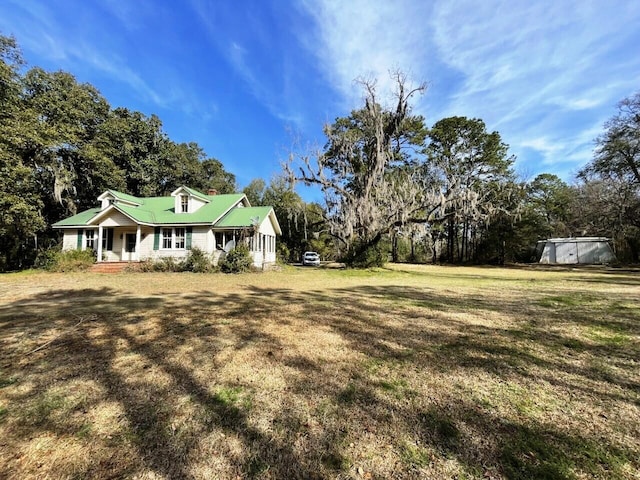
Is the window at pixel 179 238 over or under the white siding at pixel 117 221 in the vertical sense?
under

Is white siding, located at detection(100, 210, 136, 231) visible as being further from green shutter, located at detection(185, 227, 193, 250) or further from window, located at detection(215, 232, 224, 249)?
window, located at detection(215, 232, 224, 249)

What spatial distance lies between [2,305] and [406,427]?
9937 millimetres

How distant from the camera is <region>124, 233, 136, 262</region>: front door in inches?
733

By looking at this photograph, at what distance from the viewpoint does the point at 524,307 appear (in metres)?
6.82

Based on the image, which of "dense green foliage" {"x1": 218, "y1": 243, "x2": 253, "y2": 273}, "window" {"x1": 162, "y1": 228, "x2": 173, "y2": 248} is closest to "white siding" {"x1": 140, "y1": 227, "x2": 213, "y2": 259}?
"window" {"x1": 162, "y1": 228, "x2": 173, "y2": 248}

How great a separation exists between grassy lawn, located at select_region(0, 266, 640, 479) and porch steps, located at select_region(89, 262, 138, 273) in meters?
11.9

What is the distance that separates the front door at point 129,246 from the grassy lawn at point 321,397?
46.4ft

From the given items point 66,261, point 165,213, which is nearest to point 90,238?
point 66,261

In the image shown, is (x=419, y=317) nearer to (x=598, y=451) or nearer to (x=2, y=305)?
(x=598, y=451)

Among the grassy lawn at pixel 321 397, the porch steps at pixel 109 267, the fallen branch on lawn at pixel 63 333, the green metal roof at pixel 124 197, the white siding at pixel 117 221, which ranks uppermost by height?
the green metal roof at pixel 124 197

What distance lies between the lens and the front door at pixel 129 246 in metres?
18.6

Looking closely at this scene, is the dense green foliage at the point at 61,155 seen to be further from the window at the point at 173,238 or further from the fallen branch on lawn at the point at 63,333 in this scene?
the fallen branch on lawn at the point at 63,333

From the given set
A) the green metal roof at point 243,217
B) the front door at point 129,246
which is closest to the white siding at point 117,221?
the front door at point 129,246

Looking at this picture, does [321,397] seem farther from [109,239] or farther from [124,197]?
[124,197]
